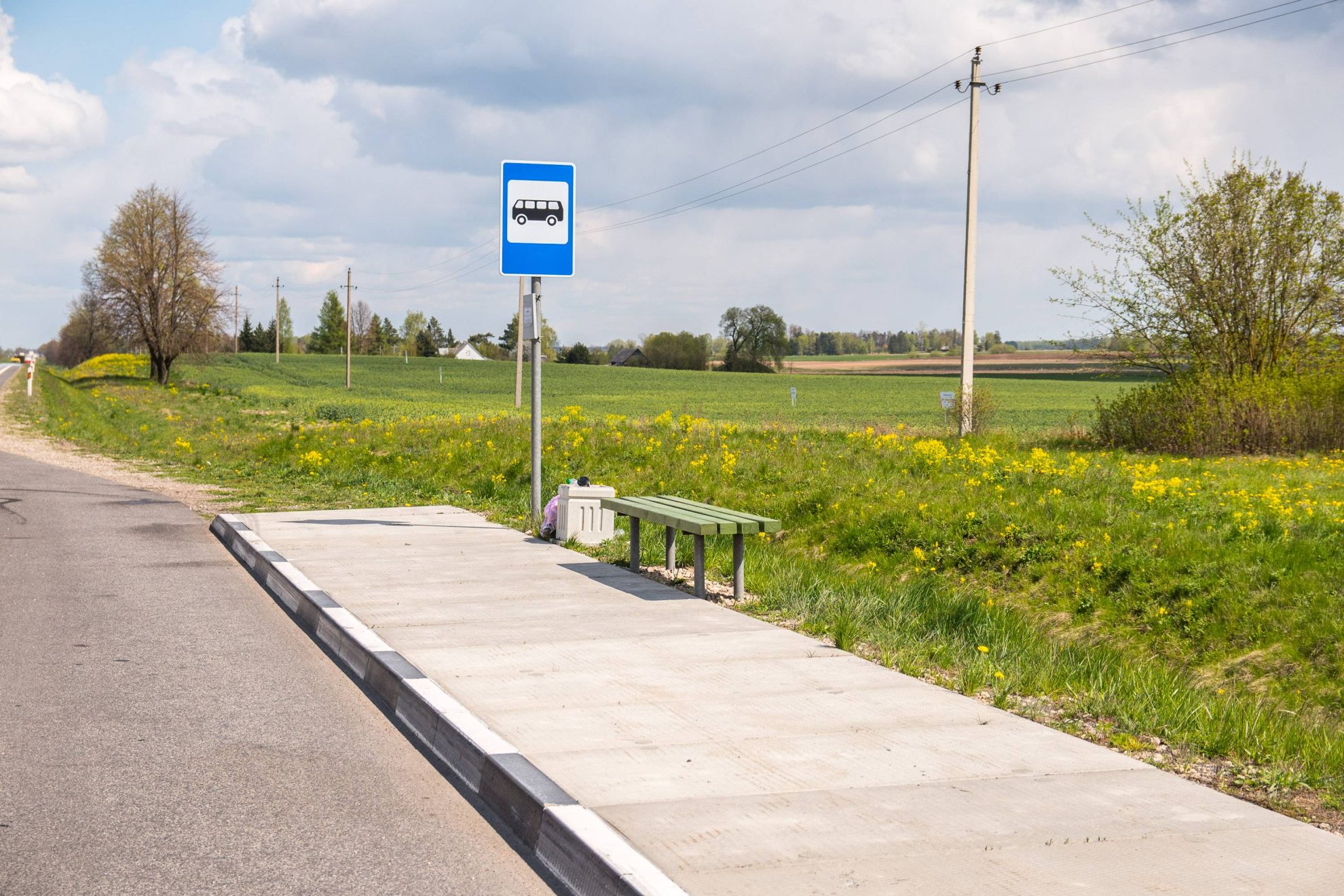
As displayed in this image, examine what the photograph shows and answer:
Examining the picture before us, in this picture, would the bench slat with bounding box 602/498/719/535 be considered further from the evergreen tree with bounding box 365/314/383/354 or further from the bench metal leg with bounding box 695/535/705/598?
the evergreen tree with bounding box 365/314/383/354

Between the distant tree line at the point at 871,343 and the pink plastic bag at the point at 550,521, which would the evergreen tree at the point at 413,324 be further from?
the pink plastic bag at the point at 550,521

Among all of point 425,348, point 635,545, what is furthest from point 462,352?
point 635,545

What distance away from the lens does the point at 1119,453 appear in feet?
65.7

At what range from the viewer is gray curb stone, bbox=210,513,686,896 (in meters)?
3.72

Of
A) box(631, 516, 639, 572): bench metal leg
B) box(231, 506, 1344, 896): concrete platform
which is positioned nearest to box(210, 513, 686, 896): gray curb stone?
box(231, 506, 1344, 896): concrete platform

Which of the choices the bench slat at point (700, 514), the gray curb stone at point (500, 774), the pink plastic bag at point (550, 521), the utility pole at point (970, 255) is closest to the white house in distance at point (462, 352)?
the utility pole at point (970, 255)

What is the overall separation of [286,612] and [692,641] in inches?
127

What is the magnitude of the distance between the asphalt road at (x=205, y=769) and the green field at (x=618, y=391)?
32.8 m

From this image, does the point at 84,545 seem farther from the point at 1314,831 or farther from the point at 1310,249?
the point at 1310,249

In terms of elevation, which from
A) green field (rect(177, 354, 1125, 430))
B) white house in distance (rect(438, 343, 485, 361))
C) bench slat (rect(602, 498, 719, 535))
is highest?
white house in distance (rect(438, 343, 485, 361))

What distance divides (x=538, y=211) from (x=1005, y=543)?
17.8ft

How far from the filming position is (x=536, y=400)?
1177 centimetres

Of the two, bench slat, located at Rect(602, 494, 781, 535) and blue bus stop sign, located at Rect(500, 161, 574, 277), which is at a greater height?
blue bus stop sign, located at Rect(500, 161, 574, 277)

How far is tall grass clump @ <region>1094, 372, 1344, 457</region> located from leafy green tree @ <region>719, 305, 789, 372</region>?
352 ft
